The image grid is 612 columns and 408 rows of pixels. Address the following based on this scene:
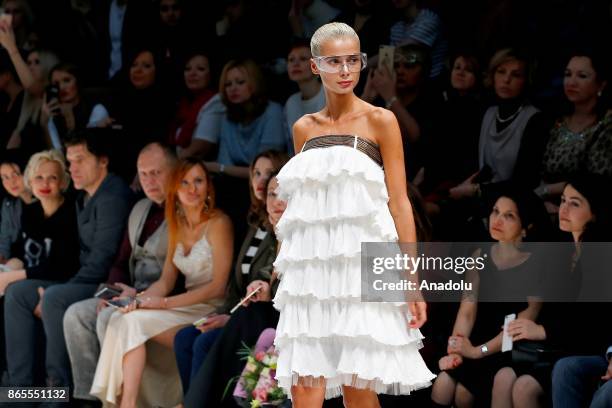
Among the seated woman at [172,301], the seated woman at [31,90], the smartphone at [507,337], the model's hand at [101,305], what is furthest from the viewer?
the seated woman at [31,90]

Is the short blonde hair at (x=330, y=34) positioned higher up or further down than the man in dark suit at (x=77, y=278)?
higher up

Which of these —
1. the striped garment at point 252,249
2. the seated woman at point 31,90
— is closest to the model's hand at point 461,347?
the striped garment at point 252,249

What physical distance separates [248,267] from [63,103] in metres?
2.48

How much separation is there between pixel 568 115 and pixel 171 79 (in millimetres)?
2739

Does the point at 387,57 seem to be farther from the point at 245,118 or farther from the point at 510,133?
the point at 245,118

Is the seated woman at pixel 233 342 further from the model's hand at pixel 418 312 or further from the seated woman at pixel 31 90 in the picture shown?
the seated woman at pixel 31 90

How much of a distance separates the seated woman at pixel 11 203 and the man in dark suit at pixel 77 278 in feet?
1.90

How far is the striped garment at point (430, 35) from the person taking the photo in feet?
20.9

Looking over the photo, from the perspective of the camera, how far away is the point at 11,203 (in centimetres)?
757

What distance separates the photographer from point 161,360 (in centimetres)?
639

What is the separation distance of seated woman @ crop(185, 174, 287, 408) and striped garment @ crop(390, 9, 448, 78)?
1284mm

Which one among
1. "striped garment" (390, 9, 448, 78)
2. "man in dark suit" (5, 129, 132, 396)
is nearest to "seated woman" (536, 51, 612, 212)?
"striped garment" (390, 9, 448, 78)

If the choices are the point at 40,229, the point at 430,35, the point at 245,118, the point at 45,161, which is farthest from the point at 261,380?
the point at 45,161

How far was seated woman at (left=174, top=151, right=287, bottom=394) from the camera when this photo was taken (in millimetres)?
5883
